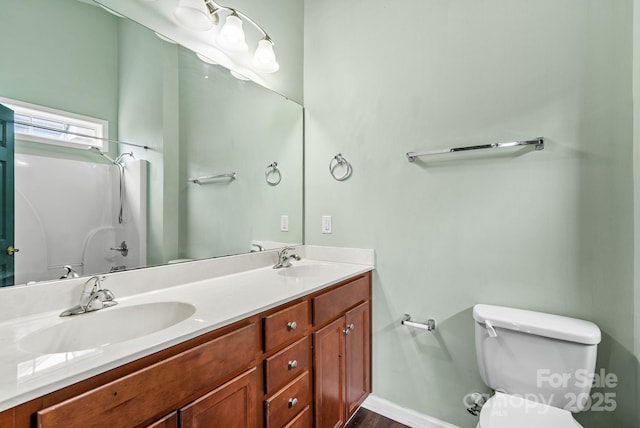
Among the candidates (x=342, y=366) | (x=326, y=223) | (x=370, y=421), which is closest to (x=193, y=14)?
(x=326, y=223)

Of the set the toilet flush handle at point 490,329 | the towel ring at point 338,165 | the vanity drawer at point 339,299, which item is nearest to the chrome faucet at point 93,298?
the vanity drawer at point 339,299

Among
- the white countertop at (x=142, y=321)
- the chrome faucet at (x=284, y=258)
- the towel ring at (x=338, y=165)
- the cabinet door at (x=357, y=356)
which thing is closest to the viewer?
the white countertop at (x=142, y=321)

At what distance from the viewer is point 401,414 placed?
167cm

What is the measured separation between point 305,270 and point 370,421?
36.9 inches

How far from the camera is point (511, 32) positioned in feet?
4.58

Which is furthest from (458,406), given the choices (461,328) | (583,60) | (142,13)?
(142,13)

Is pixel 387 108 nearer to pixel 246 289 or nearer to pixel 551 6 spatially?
pixel 551 6

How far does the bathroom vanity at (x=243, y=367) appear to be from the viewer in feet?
2.07

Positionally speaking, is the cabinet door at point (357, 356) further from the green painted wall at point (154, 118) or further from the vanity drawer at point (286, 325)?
the green painted wall at point (154, 118)

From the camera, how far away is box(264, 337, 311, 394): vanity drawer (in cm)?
106

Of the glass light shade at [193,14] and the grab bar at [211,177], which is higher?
the glass light shade at [193,14]

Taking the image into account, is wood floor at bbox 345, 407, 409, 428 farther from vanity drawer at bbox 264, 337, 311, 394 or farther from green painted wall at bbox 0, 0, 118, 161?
green painted wall at bbox 0, 0, 118, 161

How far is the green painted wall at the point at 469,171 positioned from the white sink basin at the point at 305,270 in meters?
0.22

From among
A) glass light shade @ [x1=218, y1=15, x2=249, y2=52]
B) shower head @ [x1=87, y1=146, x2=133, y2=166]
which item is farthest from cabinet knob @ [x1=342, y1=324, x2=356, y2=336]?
glass light shade @ [x1=218, y1=15, x2=249, y2=52]
